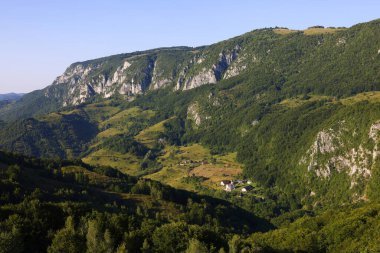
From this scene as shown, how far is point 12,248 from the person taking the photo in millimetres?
74938

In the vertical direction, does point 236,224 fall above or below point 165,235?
below

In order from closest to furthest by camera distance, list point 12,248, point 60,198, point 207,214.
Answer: point 12,248 < point 60,198 < point 207,214

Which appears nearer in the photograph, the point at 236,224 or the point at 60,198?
the point at 60,198

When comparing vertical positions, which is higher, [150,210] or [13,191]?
[13,191]

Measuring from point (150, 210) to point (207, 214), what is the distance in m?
26.7

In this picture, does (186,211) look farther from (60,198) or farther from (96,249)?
(96,249)

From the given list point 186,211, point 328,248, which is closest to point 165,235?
point 328,248

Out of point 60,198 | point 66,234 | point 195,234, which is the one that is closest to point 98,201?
point 60,198

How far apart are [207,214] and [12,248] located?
407 feet

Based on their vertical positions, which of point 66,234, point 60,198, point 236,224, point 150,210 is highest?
point 66,234

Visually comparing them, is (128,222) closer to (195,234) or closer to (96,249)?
(195,234)

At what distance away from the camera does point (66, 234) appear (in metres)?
82.1

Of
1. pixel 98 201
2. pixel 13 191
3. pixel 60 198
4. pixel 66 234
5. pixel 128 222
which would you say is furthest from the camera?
pixel 98 201

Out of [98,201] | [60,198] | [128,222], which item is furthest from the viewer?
[98,201]
